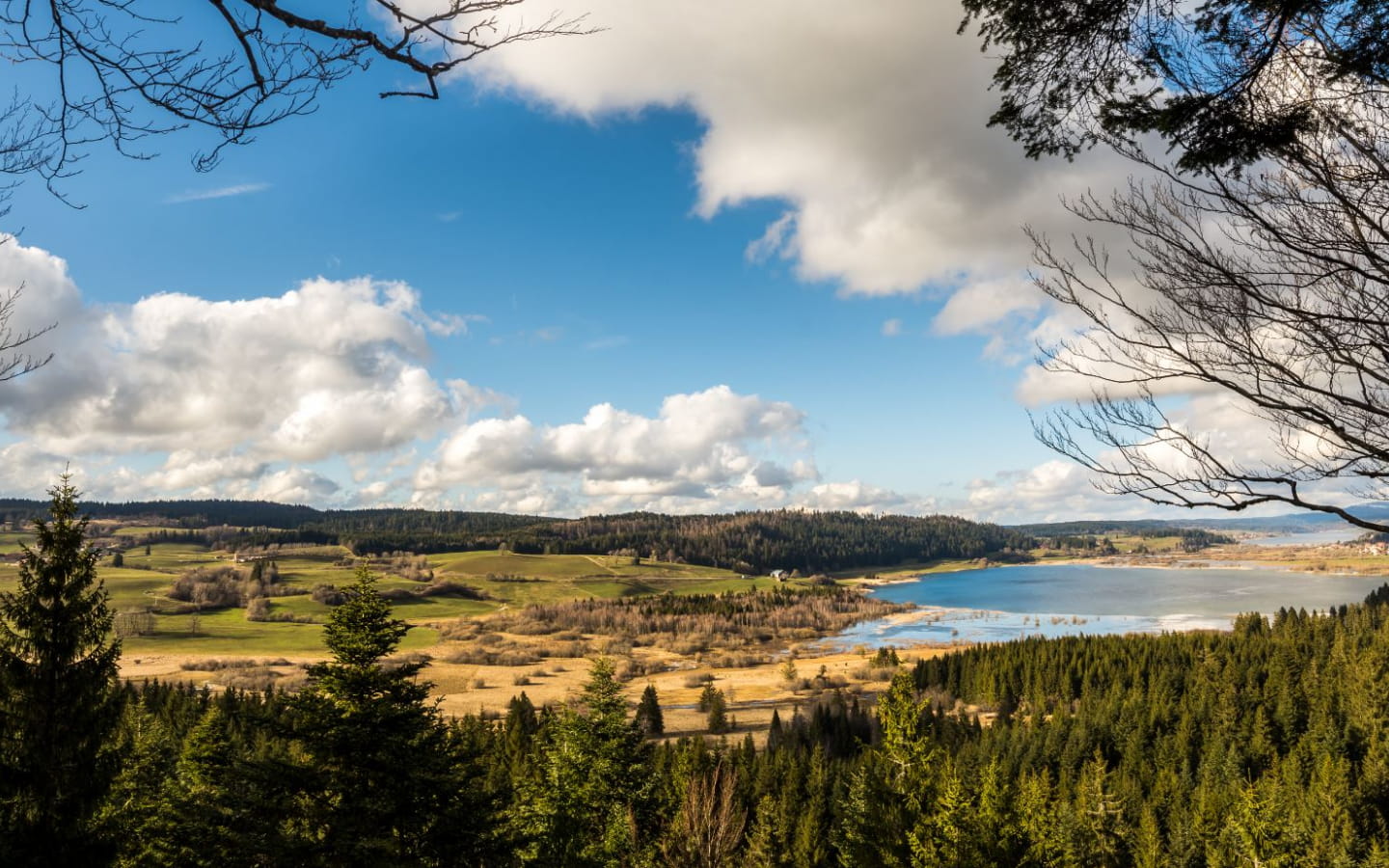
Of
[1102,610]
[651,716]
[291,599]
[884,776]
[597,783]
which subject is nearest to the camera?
[597,783]

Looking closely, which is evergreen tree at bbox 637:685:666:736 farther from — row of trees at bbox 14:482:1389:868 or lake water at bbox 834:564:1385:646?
lake water at bbox 834:564:1385:646

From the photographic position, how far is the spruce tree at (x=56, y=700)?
13547 millimetres

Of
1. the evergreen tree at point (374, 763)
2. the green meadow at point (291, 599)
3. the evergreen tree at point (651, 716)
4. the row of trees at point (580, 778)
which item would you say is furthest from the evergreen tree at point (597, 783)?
the green meadow at point (291, 599)

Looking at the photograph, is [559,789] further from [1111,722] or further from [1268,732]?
[1268,732]

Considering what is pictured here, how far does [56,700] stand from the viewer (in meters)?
14.5

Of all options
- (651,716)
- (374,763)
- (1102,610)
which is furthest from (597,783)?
(1102,610)

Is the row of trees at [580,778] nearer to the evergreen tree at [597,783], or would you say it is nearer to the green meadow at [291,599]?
the evergreen tree at [597,783]

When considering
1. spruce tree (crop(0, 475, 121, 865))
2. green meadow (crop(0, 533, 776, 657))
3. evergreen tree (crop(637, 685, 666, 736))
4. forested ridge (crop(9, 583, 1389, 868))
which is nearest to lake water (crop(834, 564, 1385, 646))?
forested ridge (crop(9, 583, 1389, 868))

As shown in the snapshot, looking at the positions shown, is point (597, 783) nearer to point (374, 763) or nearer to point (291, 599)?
point (374, 763)

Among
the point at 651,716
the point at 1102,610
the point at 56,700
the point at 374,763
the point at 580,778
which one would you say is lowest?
the point at 1102,610

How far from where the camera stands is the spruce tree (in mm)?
13547

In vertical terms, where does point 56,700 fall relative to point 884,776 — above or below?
above

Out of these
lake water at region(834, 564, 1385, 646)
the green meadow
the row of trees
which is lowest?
lake water at region(834, 564, 1385, 646)

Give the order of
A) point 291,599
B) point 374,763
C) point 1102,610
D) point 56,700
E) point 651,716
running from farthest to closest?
point 1102,610 → point 291,599 → point 651,716 → point 56,700 → point 374,763
